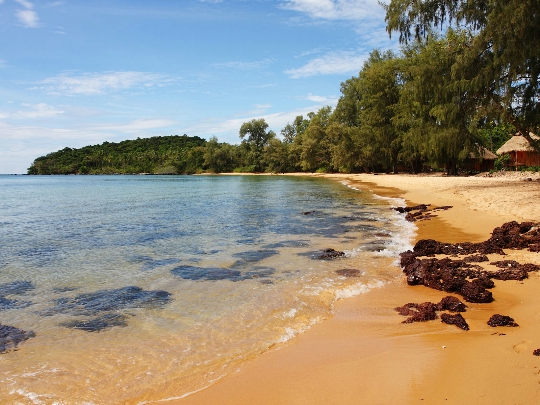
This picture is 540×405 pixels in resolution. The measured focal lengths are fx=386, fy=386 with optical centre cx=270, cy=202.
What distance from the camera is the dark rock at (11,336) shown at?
17.4 feet

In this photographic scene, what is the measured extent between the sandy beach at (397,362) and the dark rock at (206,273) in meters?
2.90

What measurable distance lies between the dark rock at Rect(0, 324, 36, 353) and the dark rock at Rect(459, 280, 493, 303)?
670cm

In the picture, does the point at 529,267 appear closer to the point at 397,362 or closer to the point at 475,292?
the point at 475,292

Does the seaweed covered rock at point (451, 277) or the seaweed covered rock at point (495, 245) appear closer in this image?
the seaweed covered rock at point (451, 277)

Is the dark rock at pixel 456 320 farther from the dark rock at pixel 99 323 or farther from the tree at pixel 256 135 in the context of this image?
the tree at pixel 256 135

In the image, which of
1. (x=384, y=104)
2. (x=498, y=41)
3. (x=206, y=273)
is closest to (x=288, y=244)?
(x=206, y=273)

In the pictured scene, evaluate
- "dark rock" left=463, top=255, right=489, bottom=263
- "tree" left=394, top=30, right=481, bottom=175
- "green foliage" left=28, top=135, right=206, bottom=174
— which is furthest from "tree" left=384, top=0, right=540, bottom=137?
"green foliage" left=28, top=135, right=206, bottom=174

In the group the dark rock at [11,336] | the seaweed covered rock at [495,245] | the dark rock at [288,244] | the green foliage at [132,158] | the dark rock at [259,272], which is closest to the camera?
the dark rock at [11,336]

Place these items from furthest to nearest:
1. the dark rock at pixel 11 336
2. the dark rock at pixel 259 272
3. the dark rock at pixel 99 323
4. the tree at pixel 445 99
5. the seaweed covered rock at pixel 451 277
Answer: the tree at pixel 445 99
the dark rock at pixel 259 272
the seaweed covered rock at pixel 451 277
the dark rock at pixel 99 323
the dark rock at pixel 11 336

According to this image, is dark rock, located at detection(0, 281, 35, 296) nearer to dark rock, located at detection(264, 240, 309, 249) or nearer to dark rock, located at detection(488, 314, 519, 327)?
dark rock, located at detection(264, 240, 309, 249)

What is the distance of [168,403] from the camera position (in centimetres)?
385

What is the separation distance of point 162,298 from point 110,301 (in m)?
0.93

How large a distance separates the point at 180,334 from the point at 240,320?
939 millimetres

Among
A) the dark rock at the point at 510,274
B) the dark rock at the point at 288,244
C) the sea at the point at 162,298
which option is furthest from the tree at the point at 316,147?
the dark rock at the point at 510,274
